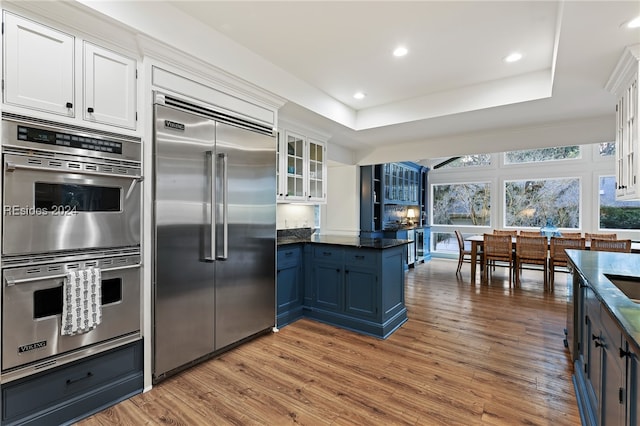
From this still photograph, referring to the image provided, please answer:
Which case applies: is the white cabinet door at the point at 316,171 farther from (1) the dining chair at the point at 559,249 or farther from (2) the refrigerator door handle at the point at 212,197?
(1) the dining chair at the point at 559,249

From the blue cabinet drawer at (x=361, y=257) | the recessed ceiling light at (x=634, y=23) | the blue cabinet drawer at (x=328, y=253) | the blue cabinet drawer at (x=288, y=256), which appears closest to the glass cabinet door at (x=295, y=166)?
the blue cabinet drawer at (x=288, y=256)

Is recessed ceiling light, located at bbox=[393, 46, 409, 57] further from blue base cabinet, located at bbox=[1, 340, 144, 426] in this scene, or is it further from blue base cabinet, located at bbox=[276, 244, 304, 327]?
blue base cabinet, located at bbox=[1, 340, 144, 426]

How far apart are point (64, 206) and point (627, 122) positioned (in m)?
4.22

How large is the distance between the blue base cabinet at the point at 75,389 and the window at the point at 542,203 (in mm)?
8215

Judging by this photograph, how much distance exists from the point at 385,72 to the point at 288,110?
1.20 metres

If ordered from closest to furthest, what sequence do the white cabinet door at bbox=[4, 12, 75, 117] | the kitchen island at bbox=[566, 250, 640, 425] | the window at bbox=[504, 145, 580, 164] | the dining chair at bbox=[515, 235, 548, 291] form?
the kitchen island at bbox=[566, 250, 640, 425], the white cabinet door at bbox=[4, 12, 75, 117], the dining chair at bbox=[515, 235, 548, 291], the window at bbox=[504, 145, 580, 164]

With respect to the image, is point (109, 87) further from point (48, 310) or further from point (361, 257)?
point (361, 257)

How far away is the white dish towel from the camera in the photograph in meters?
1.85

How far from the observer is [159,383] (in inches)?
90.7

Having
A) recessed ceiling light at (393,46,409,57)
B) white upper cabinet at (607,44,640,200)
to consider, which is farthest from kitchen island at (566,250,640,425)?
recessed ceiling light at (393,46,409,57)

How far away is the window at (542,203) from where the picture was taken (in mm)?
6863

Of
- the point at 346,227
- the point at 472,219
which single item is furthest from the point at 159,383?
the point at 472,219

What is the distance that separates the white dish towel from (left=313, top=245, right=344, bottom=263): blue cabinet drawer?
7.07 ft

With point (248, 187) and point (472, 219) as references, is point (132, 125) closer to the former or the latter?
point (248, 187)
